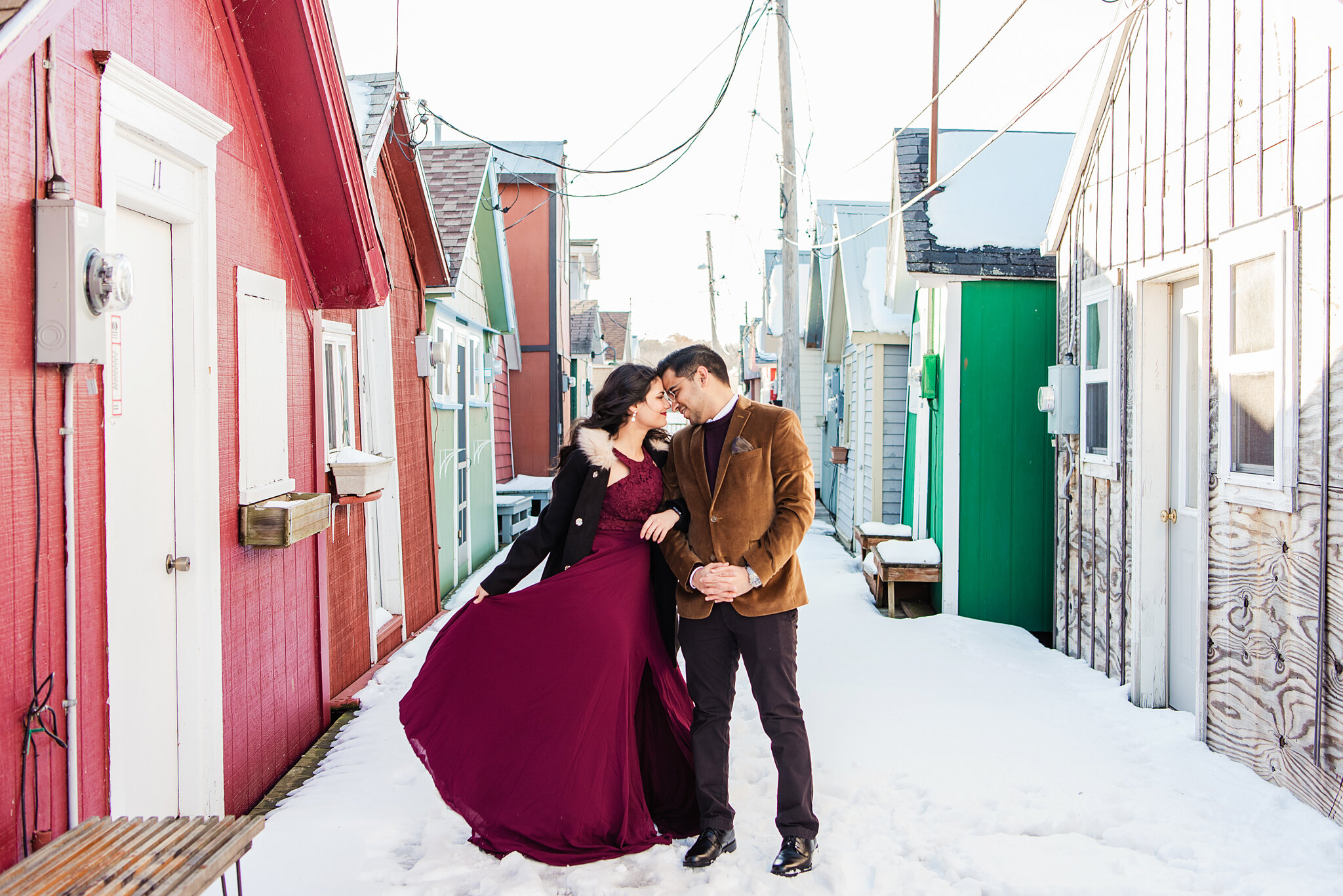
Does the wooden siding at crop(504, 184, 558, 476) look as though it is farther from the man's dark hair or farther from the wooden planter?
the man's dark hair

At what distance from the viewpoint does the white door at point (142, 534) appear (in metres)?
2.88

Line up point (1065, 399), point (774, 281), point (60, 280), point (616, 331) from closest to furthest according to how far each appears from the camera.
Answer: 1. point (60, 280)
2. point (1065, 399)
3. point (774, 281)
4. point (616, 331)

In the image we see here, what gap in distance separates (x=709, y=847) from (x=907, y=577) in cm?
454

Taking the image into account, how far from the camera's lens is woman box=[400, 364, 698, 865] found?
11.1 feet

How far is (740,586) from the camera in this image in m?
3.28

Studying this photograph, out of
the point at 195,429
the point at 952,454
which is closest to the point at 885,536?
the point at 952,454

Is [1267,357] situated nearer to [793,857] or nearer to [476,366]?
[793,857]

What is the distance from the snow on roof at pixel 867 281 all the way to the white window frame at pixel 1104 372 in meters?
2.98

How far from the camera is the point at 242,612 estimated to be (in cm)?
380

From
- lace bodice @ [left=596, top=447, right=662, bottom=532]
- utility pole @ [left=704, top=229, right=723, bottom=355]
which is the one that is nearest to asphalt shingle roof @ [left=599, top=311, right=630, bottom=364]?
utility pole @ [left=704, top=229, right=723, bottom=355]

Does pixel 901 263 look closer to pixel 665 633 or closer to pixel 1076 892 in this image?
pixel 665 633

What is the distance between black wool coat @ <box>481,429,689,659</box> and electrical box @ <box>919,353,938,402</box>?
15.5 ft

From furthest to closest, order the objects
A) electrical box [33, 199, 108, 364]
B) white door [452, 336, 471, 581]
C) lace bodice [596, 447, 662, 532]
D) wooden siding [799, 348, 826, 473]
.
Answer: wooden siding [799, 348, 826, 473], white door [452, 336, 471, 581], lace bodice [596, 447, 662, 532], electrical box [33, 199, 108, 364]

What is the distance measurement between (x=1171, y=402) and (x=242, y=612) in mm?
4959
